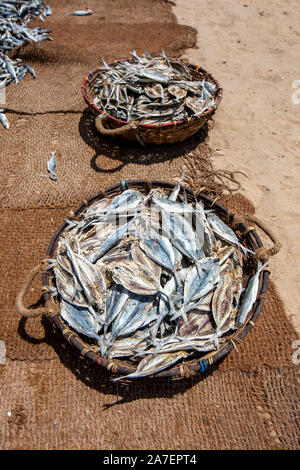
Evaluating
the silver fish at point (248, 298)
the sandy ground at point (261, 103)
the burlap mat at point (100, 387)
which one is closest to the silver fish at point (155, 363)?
the burlap mat at point (100, 387)

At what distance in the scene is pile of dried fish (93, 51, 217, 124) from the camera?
334cm

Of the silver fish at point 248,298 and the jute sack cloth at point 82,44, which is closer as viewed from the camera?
the silver fish at point 248,298

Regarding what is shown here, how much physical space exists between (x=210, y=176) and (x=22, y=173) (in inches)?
89.2

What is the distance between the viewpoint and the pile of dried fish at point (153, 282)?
193 cm

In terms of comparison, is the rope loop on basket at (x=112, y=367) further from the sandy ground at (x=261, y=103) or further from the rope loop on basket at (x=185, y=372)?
the sandy ground at (x=261, y=103)

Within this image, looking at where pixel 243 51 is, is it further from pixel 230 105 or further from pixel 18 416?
pixel 18 416

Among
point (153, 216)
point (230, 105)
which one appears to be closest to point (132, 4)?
point (230, 105)

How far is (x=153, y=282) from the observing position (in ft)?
6.55

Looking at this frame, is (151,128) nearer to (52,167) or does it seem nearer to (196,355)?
(52,167)

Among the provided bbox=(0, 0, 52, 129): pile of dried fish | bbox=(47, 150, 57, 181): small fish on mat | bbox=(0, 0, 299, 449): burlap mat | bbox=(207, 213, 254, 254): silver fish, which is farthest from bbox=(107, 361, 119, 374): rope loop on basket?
bbox=(0, 0, 52, 129): pile of dried fish

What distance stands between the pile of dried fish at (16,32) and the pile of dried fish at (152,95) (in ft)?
5.29

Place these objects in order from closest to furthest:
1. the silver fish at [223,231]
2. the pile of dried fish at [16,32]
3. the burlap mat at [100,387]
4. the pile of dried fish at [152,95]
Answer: the burlap mat at [100,387] → the silver fish at [223,231] → the pile of dried fish at [152,95] → the pile of dried fish at [16,32]

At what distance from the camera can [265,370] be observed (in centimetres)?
214

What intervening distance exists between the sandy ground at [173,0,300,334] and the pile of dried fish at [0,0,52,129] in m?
2.91
